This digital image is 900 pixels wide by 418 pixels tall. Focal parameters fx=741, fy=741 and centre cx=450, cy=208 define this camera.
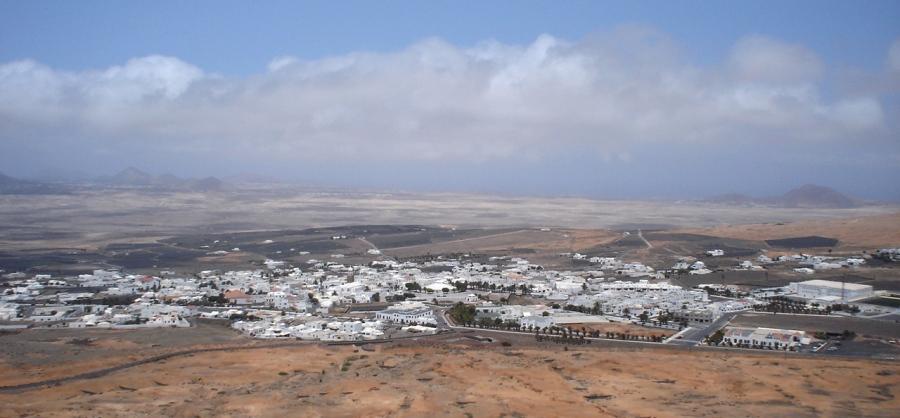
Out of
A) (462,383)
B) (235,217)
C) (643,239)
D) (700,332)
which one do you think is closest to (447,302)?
(700,332)

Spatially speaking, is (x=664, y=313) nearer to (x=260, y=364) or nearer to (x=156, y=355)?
(x=260, y=364)

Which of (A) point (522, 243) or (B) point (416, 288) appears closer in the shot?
(B) point (416, 288)

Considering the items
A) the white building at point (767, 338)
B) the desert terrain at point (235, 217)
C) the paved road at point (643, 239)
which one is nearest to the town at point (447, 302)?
the white building at point (767, 338)

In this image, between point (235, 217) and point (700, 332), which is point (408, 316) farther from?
point (235, 217)

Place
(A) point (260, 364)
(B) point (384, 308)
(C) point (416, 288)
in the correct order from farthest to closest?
(C) point (416, 288) < (B) point (384, 308) < (A) point (260, 364)

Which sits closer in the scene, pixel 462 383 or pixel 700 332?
pixel 462 383

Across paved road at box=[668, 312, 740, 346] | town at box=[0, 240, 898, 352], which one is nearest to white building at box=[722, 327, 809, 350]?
town at box=[0, 240, 898, 352]

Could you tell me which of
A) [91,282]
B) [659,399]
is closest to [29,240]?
[91,282]
